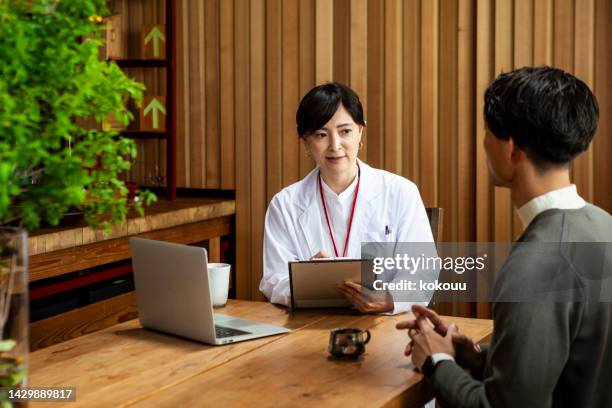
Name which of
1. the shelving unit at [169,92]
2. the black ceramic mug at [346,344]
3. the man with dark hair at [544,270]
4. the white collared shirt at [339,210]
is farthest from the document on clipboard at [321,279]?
the shelving unit at [169,92]

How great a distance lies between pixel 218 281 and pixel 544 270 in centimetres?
128

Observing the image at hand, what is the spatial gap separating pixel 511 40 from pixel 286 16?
49.2 inches

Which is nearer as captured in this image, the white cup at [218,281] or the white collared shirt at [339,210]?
the white cup at [218,281]

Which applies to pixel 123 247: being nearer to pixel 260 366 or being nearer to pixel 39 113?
pixel 260 366

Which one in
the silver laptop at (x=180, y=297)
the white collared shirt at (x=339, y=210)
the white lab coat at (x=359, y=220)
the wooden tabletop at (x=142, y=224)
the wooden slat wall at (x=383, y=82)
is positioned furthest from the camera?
the wooden slat wall at (x=383, y=82)

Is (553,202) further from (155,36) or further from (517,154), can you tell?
(155,36)

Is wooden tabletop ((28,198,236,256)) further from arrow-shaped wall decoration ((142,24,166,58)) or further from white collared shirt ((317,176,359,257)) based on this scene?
white collared shirt ((317,176,359,257))

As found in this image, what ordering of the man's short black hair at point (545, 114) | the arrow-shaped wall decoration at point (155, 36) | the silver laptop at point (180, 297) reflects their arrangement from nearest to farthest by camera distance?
1. the man's short black hair at point (545, 114)
2. the silver laptop at point (180, 297)
3. the arrow-shaped wall decoration at point (155, 36)

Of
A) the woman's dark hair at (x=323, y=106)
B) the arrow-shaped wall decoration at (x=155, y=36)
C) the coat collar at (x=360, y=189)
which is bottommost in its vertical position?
the coat collar at (x=360, y=189)

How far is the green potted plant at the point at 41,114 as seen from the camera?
141 cm

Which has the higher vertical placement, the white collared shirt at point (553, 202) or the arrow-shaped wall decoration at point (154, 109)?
the arrow-shaped wall decoration at point (154, 109)

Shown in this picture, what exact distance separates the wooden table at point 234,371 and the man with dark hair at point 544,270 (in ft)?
0.63

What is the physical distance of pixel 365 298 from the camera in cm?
269

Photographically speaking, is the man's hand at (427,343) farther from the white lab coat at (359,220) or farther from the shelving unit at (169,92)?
the shelving unit at (169,92)
